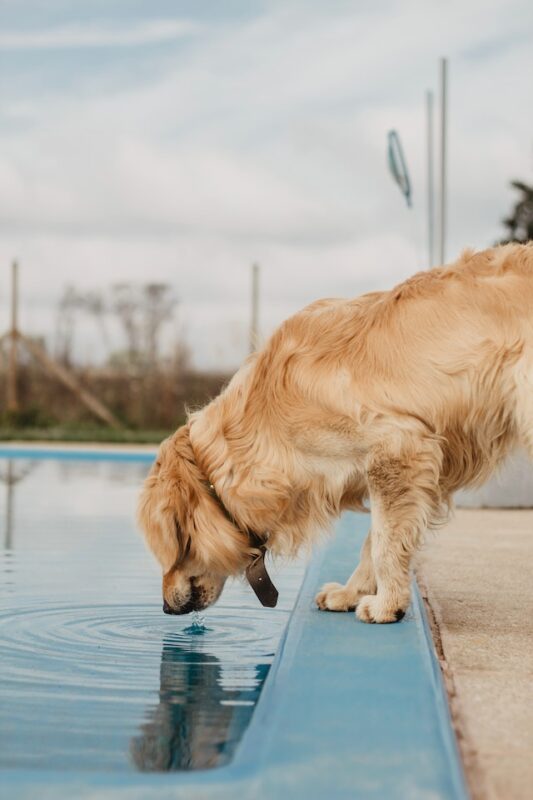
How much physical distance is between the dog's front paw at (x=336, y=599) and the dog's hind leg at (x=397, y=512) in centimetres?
30

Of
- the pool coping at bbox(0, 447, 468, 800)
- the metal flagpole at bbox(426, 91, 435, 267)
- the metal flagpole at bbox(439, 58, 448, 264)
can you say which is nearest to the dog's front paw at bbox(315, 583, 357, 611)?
the pool coping at bbox(0, 447, 468, 800)

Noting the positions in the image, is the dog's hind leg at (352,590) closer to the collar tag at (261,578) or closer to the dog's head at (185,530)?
the collar tag at (261,578)

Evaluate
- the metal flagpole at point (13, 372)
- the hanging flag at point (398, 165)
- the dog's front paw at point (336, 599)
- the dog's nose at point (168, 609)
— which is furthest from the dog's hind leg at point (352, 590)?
the metal flagpole at point (13, 372)

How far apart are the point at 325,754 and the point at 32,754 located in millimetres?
806

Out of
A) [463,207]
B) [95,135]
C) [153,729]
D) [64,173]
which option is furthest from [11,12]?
[153,729]

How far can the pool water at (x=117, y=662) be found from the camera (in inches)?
106

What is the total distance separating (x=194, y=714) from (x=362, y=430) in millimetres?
1284

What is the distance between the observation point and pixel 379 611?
3857 millimetres

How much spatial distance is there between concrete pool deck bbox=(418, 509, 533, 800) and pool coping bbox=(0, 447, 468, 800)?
0.07m

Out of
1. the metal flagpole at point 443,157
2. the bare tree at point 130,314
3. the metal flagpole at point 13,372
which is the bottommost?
the metal flagpole at point 13,372

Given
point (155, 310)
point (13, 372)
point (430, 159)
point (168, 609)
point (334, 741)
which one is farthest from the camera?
point (155, 310)

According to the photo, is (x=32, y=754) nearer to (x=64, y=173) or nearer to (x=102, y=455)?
(x=102, y=455)

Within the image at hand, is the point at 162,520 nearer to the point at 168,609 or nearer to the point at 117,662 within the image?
the point at 168,609

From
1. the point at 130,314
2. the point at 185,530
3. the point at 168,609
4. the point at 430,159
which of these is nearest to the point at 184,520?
the point at 185,530
